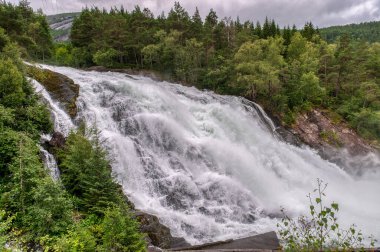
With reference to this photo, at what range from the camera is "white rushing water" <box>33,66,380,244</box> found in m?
18.7

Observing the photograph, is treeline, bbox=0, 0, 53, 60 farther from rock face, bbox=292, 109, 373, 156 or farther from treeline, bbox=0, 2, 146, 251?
rock face, bbox=292, 109, 373, 156

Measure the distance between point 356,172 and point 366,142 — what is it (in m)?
5.13

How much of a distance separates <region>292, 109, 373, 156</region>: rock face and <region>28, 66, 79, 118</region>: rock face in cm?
2277

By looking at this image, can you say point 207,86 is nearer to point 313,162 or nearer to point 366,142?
point 313,162

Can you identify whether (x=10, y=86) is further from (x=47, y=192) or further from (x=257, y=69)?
(x=257, y=69)

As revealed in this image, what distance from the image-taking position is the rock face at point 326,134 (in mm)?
32531

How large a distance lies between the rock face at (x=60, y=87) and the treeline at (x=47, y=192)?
3.75 m

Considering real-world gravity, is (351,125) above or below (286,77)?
below

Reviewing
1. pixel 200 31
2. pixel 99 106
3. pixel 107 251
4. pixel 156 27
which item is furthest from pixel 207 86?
pixel 107 251

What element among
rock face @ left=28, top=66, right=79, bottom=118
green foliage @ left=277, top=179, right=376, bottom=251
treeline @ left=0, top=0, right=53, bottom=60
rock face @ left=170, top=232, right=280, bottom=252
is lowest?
rock face @ left=170, top=232, right=280, bottom=252

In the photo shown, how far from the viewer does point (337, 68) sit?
41188mm

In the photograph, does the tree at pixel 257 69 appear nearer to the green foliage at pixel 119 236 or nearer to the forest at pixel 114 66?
the forest at pixel 114 66

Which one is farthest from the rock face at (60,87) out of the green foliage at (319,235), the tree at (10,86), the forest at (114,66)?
the green foliage at (319,235)

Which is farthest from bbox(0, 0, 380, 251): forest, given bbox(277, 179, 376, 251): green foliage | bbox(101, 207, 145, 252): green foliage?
bbox(277, 179, 376, 251): green foliage
